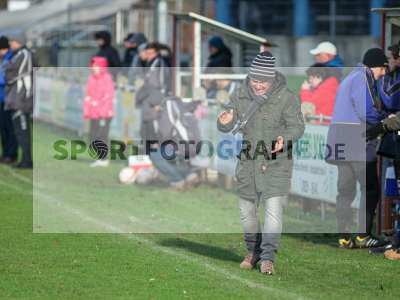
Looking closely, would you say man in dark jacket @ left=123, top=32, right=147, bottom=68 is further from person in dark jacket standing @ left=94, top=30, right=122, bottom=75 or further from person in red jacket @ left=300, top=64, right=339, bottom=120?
person in red jacket @ left=300, top=64, right=339, bottom=120

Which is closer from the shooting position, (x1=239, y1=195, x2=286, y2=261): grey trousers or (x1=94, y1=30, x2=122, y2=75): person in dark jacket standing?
(x1=239, y1=195, x2=286, y2=261): grey trousers

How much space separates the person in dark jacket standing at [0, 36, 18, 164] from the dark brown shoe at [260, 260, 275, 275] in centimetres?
1055

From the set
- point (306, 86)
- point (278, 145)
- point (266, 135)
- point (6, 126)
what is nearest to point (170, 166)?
point (306, 86)

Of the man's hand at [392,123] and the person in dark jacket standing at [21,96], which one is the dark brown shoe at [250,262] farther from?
the person in dark jacket standing at [21,96]

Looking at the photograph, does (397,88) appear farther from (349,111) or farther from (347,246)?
(347,246)

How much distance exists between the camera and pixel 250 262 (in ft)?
36.4

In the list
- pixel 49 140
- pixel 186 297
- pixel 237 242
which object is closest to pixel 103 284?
pixel 186 297

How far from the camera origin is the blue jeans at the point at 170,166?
1805 centimetres

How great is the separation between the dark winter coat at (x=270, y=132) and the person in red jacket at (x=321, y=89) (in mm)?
4541

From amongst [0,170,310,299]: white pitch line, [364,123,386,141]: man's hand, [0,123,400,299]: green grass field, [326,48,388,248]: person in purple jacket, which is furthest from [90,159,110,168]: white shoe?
[364,123,386,141]: man's hand

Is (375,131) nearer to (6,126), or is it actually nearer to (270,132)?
(270,132)

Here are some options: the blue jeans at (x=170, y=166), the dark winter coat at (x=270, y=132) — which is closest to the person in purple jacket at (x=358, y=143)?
the dark winter coat at (x=270, y=132)

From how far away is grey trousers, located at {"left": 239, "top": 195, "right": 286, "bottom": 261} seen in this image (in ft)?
35.4

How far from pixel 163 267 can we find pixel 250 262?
31.0 inches
